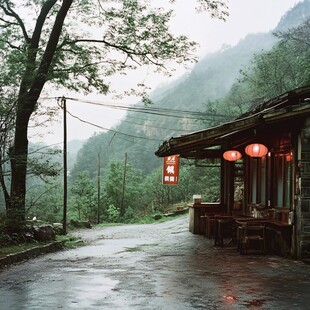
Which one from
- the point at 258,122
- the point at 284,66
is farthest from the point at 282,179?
the point at 284,66

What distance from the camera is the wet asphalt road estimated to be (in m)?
7.29

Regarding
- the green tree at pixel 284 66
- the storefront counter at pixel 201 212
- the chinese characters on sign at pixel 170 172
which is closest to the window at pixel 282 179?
the storefront counter at pixel 201 212

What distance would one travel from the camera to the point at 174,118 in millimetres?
100188

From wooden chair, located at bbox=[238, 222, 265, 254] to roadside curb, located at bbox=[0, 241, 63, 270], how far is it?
671 centimetres

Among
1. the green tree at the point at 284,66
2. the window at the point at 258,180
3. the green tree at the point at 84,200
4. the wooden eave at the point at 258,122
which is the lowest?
the green tree at the point at 84,200

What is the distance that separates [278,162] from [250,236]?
2811mm

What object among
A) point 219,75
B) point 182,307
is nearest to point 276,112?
point 182,307

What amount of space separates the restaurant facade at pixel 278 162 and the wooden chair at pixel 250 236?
13.0 inches

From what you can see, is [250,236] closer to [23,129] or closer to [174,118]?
[23,129]

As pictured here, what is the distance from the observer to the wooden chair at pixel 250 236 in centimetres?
1388

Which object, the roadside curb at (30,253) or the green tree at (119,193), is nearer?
the roadside curb at (30,253)

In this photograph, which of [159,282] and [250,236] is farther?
[250,236]

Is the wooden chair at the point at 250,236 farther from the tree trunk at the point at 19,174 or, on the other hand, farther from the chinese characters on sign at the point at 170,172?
the chinese characters on sign at the point at 170,172

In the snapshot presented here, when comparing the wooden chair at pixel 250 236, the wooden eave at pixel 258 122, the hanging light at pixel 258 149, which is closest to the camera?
the wooden eave at pixel 258 122
